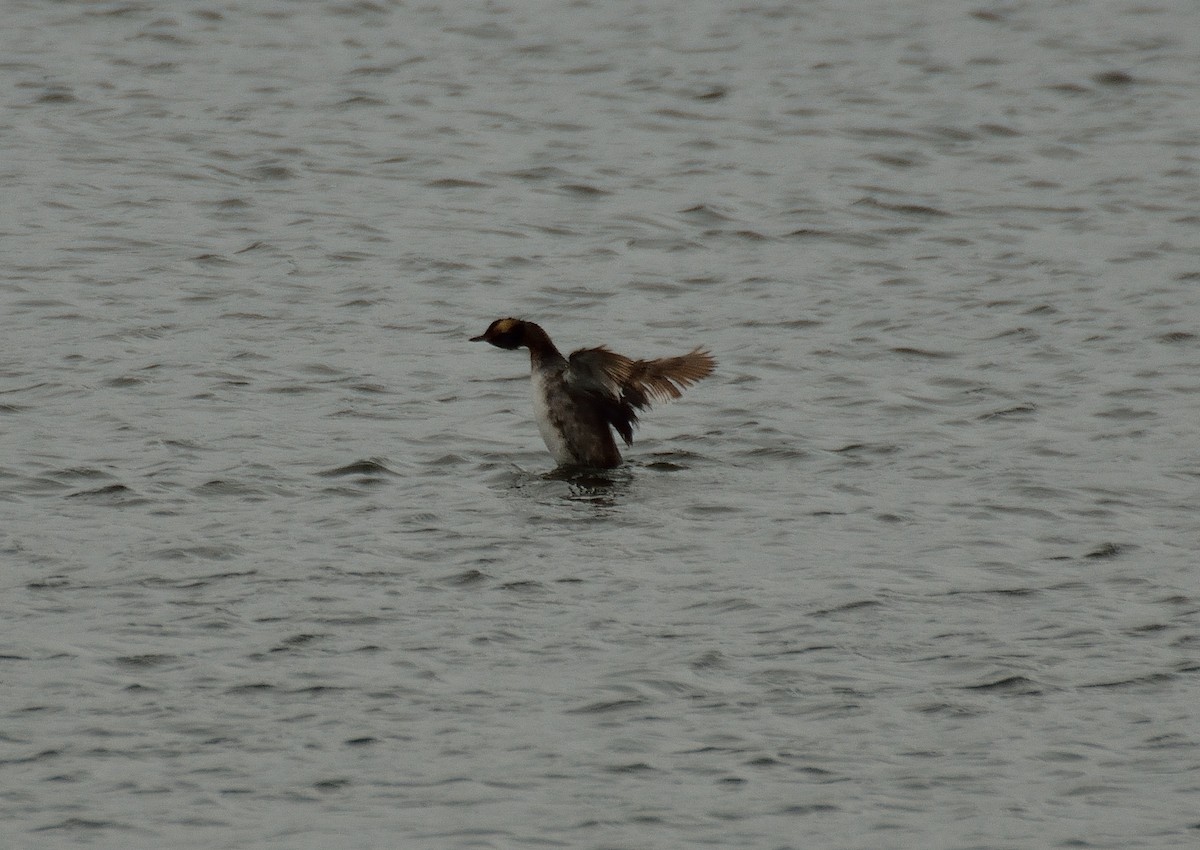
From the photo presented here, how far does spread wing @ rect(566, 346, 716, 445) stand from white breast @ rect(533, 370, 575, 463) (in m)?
0.16

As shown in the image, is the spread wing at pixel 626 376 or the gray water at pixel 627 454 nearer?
the gray water at pixel 627 454

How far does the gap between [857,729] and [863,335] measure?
279 inches

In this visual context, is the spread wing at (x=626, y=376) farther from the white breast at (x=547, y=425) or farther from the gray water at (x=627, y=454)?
the gray water at (x=627, y=454)

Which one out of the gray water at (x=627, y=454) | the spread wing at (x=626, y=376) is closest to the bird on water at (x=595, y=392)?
the spread wing at (x=626, y=376)

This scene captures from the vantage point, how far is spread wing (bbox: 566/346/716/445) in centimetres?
1219

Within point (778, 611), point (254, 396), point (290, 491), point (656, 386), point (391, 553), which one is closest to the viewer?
point (778, 611)

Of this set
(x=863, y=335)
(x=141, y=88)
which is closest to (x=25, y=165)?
(x=141, y=88)

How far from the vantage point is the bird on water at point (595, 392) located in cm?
1214

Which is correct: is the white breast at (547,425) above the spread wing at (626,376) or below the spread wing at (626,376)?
below

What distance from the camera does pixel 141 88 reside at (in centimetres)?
2166

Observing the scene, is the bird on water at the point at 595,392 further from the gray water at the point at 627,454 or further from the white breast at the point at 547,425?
the gray water at the point at 627,454

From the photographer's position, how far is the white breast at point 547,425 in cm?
Answer: 1214

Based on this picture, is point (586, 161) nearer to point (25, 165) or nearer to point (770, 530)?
point (25, 165)

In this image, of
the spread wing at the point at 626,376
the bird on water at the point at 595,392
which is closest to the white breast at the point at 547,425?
the bird on water at the point at 595,392
